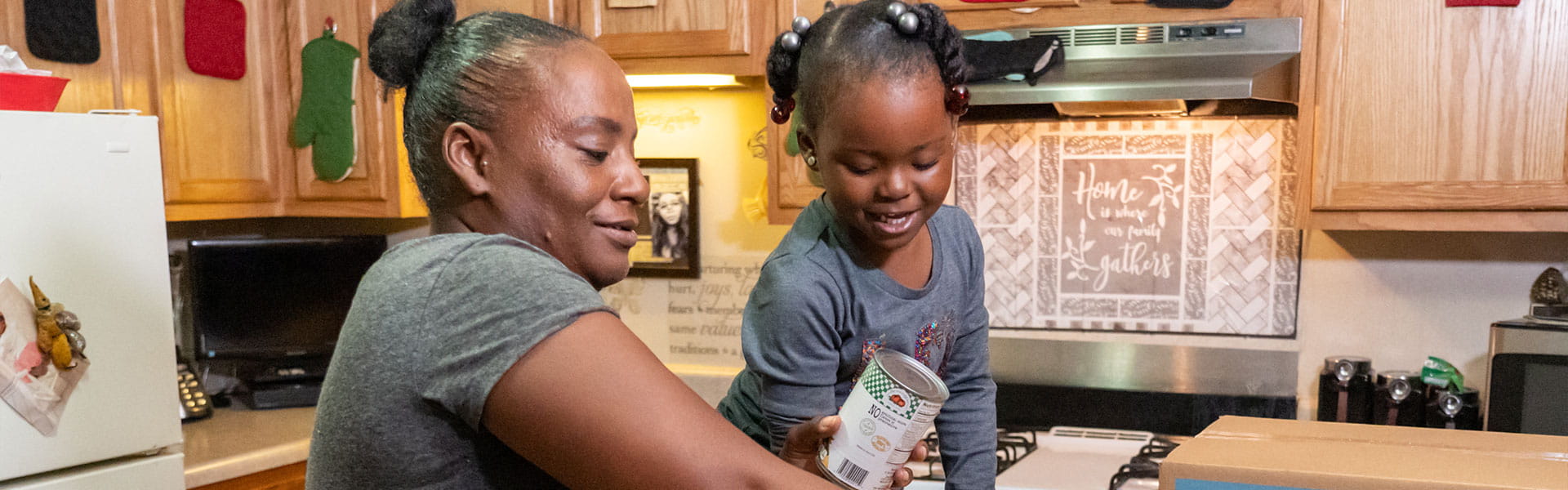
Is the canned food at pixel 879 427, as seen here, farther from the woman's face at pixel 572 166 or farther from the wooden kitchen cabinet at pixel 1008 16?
the wooden kitchen cabinet at pixel 1008 16

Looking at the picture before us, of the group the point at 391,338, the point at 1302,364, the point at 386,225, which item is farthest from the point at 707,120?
the point at 391,338

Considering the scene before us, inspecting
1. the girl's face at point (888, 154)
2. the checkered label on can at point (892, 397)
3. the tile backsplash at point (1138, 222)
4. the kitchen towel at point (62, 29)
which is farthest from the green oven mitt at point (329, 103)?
the checkered label on can at point (892, 397)

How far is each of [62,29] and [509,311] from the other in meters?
2.04

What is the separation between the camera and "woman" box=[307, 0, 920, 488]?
56 cm

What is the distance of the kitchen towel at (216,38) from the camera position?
7.54 feet

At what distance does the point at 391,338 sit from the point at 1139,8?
1653 millimetres

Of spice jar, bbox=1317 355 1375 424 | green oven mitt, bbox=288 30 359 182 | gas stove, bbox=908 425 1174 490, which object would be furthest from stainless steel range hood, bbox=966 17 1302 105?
green oven mitt, bbox=288 30 359 182

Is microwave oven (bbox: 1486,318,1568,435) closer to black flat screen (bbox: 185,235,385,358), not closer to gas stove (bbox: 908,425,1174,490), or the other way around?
gas stove (bbox: 908,425,1174,490)

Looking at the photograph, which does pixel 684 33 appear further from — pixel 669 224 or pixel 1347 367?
pixel 1347 367

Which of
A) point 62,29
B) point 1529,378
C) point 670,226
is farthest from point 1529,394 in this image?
point 62,29

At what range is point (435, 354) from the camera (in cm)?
59

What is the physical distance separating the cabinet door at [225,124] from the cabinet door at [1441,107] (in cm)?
229

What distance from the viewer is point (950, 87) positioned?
3.53ft

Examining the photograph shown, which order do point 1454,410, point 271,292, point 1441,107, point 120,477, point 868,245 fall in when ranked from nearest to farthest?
point 868,245, point 120,477, point 1441,107, point 1454,410, point 271,292
